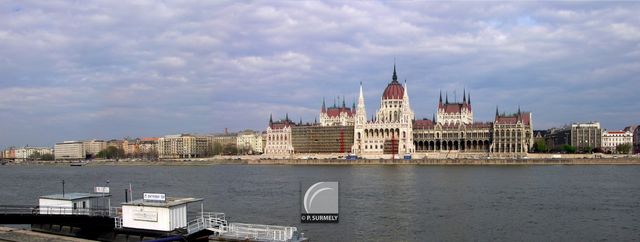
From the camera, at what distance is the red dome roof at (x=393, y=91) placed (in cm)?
15825

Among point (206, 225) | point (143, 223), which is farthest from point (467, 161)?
point (143, 223)

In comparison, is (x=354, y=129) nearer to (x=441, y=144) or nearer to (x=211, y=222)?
(x=441, y=144)

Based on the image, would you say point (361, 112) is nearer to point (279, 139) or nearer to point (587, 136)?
point (279, 139)

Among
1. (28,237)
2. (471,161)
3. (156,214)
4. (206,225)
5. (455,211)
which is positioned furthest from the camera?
(471,161)

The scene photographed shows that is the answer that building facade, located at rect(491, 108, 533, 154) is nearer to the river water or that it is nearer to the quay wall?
the quay wall

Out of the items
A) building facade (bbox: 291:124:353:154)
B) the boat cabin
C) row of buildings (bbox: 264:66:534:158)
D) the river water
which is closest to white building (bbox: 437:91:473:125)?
row of buildings (bbox: 264:66:534:158)

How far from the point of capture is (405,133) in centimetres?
15025

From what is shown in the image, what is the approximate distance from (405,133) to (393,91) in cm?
1401

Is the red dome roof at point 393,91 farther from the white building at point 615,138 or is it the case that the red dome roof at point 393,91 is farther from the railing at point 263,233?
the railing at point 263,233

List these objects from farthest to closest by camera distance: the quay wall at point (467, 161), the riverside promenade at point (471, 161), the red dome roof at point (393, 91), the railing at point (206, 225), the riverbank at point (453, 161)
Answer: the red dome roof at point (393, 91) → the riverside promenade at point (471, 161) → the riverbank at point (453, 161) → the quay wall at point (467, 161) → the railing at point (206, 225)

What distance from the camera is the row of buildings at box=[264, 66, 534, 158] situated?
457ft

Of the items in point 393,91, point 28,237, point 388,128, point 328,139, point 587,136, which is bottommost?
A: point 28,237

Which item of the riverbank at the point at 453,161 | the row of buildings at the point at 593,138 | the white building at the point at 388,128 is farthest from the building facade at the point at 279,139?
the row of buildings at the point at 593,138

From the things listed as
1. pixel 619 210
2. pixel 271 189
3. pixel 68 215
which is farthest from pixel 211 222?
pixel 271 189
